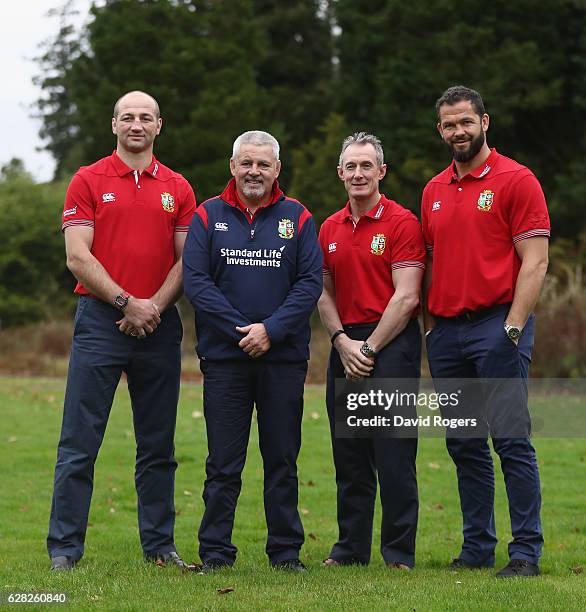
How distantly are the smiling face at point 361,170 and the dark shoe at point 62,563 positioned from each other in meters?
2.78

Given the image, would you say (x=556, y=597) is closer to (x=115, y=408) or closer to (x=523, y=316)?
(x=523, y=316)

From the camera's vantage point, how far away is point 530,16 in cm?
3117

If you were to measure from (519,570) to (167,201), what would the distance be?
3.00m

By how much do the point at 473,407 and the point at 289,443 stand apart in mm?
1117

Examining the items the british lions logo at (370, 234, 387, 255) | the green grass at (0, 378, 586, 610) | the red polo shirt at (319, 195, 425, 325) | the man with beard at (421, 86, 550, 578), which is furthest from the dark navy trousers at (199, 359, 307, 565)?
the man with beard at (421, 86, 550, 578)

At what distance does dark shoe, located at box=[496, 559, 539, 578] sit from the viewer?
241 inches

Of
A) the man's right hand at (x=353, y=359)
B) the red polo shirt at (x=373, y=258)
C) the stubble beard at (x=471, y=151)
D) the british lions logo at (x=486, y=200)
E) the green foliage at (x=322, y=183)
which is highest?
the green foliage at (x=322, y=183)

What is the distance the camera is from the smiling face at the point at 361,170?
21.8 feet

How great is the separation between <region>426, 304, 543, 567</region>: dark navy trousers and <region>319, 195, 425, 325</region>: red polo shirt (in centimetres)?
40

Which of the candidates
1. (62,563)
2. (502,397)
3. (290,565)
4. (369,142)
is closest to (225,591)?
(290,565)

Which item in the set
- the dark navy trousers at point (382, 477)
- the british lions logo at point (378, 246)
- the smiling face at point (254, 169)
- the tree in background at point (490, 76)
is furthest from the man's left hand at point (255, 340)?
the tree in background at point (490, 76)

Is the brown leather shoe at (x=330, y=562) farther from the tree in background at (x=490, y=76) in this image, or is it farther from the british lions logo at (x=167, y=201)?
the tree in background at (x=490, y=76)

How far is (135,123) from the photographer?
6621mm

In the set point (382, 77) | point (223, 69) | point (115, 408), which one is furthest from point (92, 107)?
point (115, 408)
